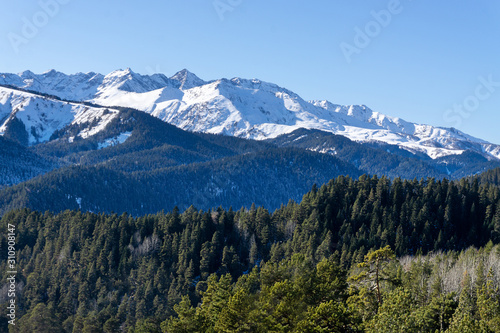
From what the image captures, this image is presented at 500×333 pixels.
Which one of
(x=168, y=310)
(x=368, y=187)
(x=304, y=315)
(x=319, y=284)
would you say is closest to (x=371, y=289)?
(x=319, y=284)

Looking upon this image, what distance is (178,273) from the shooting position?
159625 mm

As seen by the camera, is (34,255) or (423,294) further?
(34,255)

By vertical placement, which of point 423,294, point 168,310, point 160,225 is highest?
point 160,225

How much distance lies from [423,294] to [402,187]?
116820 millimetres

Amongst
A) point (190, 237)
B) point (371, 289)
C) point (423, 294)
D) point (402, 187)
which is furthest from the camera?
point (402, 187)

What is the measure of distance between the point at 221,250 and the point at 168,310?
1365 inches

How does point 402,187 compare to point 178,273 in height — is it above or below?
above

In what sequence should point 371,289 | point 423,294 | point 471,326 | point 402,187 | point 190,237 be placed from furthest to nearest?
1. point 402,187
2. point 190,237
3. point 423,294
4. point 371,289
5. point 471,326

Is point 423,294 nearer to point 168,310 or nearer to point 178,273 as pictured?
point 168,310

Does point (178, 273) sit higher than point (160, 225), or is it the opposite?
point (160, 225)

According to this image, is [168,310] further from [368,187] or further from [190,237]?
[368,187]

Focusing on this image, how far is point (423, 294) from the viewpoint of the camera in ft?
274

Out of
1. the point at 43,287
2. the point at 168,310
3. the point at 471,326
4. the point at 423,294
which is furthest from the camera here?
the point at 43,287

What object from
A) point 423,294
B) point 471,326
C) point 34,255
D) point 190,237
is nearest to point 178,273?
point 190,237
